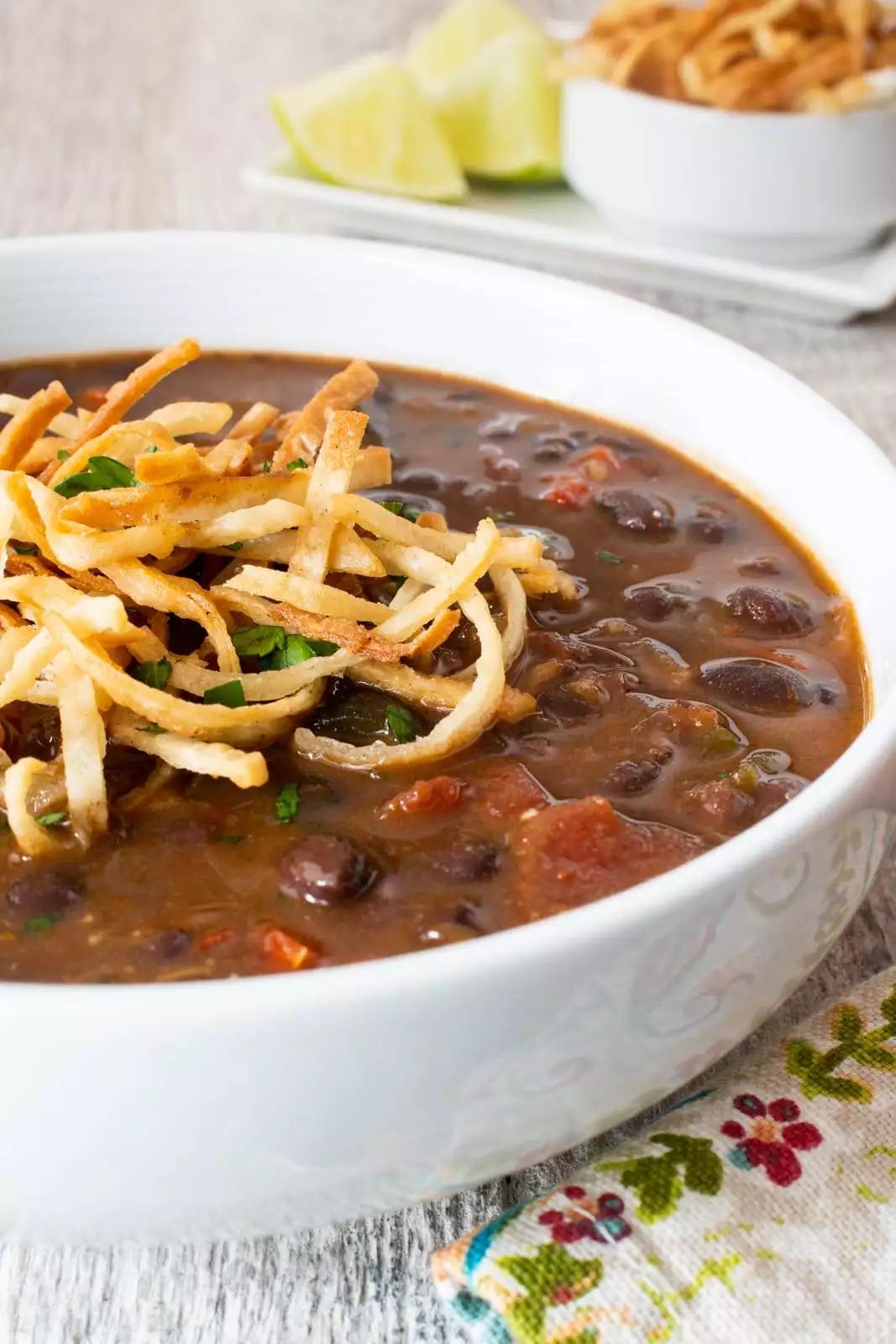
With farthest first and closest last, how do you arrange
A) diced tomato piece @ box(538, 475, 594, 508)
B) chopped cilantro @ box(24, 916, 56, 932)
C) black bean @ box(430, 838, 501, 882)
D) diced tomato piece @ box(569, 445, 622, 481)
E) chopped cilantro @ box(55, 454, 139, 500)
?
diced tomato piece @ box(569, 445, 622, 481) < diced tomato piece @ box(538, 475, 594, 508) < chopped cilantro @ box(55, 454, 139, 500) < black bean @ box(430, 838, 501, 882) < chopped cilantro @ box(24, 916, 56, 932)

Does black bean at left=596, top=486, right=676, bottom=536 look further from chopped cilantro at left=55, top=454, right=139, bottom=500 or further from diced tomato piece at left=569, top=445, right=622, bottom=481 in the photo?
chopped cilantro at left=55, top=454, right=139, bottom=500

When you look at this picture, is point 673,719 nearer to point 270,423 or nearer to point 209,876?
point 209,876

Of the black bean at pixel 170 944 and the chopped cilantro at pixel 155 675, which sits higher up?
the chopped cilantro at pixel 155 675

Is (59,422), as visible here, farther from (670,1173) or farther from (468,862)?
(670,1173)

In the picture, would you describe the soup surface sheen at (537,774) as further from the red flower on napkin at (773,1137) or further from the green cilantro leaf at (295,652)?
the red flower on napkin at (773,1137)

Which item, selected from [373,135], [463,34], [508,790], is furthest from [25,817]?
[463,34]

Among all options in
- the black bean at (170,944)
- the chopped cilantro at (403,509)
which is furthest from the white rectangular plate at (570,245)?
the black bean at (170,944)

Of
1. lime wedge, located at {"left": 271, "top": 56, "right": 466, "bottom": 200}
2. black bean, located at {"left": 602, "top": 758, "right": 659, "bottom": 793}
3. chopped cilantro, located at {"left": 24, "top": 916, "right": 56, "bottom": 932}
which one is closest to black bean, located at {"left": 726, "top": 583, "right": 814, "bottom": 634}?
black bean, located at {"left": 602, "top": 758, "right": 659, "bottom": 793}

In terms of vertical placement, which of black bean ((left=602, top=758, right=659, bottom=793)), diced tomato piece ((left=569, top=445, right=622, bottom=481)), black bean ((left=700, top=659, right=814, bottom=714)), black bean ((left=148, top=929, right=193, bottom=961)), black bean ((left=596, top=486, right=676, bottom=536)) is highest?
black bean ((left=148, top=929, right=193, bottom=961))
